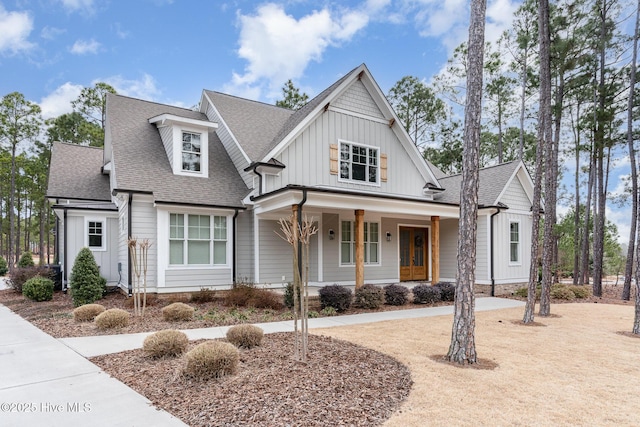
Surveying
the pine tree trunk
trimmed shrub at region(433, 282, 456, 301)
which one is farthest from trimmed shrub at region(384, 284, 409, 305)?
the pine tree trunk

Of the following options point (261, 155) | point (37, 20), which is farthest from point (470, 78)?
point (37, 20)

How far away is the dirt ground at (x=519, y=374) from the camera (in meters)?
3.70

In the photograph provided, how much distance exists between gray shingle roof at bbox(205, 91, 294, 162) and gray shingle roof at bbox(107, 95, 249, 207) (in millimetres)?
1009

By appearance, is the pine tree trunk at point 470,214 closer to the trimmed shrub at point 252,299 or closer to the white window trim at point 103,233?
the trimmed shrub at point 252,299

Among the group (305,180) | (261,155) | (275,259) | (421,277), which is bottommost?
(421,277)

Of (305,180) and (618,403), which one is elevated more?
(305,180)

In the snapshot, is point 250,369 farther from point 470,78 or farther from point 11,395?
point 470,78

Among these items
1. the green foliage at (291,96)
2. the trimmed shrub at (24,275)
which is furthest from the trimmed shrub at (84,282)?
the green foliage at (291,96)

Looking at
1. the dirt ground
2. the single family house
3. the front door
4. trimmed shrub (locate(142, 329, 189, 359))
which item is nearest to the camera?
the dirt ground

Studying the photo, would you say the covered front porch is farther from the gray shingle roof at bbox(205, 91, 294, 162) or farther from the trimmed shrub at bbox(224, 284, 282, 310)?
the gray shingle roof at bbox(205, 91, 294, 162)

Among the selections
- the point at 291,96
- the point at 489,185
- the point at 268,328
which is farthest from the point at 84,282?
the point at 291,96

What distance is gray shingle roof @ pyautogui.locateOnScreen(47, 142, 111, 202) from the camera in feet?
45.2

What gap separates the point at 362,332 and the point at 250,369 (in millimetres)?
3128

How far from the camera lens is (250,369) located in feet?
15.7
